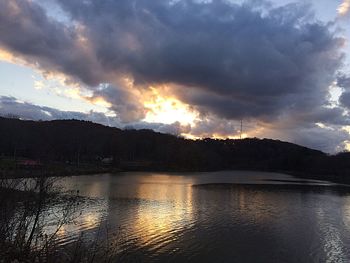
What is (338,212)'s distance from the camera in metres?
44.5

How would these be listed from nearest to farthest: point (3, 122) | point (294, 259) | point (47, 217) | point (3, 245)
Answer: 1. point (3, 245)
2. point (294, 259)
3. point (47, 217)
4. point (3, 122)

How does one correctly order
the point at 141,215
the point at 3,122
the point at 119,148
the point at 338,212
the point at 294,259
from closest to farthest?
1. the point at 294,259
2. the point at 141,215
3. the point at 338,212
4. the point at 3,122
5. the point at 119,148

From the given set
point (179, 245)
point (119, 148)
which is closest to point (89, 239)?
point (179, 245)

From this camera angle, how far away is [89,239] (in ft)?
80.6

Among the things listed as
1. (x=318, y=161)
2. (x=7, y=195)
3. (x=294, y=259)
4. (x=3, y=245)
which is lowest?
(x=294, y=259)

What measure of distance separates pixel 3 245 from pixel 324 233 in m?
25.3

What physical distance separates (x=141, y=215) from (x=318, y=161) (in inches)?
7073

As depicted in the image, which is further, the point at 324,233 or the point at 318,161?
the point at 318,161

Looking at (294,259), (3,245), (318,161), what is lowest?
(294,259)

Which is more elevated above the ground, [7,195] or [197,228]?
[7,195]

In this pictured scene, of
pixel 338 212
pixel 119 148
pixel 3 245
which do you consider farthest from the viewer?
pixel 119 148

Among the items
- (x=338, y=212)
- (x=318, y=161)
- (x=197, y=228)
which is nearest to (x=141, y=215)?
(x=197, y=228)

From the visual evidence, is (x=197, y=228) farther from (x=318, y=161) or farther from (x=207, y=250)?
(x=318, y=161)

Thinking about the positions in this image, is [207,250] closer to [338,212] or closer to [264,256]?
[264,256]
